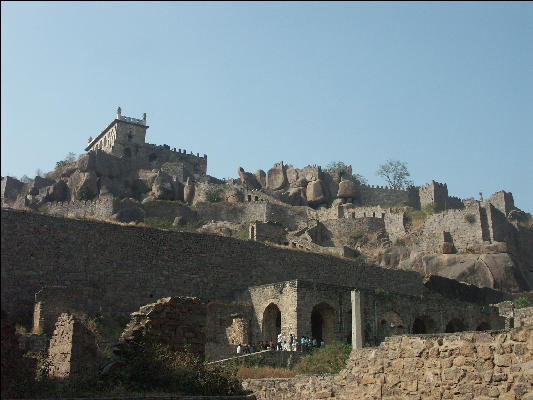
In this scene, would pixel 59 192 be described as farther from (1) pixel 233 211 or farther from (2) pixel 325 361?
(2) pixel 325 361

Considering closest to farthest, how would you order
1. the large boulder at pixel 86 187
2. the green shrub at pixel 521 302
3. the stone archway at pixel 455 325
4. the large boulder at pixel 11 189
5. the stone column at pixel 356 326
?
1. the stone column at pixel 356 326
2. the stone archway at pixel 455 325
3. the green shrub at pixel 521 302
4. the large boulder at pixel 86 187
5. the large boulder at pixel 11 189

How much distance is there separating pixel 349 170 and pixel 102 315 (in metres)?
49.4

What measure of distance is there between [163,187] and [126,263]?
1080 inches

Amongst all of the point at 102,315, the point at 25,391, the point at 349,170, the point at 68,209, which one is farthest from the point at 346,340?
the point at 349,170

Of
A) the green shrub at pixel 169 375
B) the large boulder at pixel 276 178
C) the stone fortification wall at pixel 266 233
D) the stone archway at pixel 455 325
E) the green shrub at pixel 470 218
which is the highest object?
the large boulder at pixel 276 178

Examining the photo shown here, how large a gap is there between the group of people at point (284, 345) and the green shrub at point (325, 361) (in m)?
1.95

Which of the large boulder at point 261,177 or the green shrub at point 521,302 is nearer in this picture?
the green shrub at point 521,302

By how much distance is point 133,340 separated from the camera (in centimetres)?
1379

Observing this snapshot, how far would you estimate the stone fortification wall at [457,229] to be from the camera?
49062 millimetres

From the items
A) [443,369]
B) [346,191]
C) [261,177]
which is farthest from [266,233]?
[443,369]

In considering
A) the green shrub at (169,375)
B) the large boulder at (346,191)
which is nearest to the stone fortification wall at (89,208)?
the large boulder at (346,191)

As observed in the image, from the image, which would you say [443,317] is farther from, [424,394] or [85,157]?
[85,157]

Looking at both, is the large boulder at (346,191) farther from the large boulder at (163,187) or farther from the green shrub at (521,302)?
the green shrub at (521,302)

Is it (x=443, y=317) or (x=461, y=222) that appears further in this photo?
(x=461, y=222)
